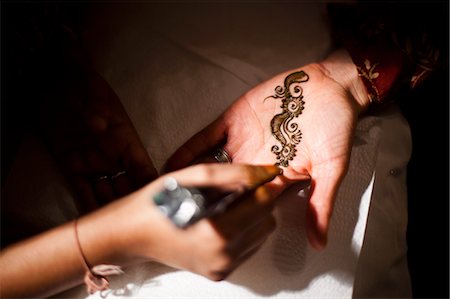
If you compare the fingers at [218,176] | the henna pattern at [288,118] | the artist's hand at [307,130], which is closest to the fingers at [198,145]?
the artist's hand at [307,130]

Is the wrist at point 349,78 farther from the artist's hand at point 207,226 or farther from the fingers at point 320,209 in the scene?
the artist's hand at point 207,226

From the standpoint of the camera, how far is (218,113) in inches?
34.5

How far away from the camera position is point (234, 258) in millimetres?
574

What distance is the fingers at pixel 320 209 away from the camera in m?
0.66

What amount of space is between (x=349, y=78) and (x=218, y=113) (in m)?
0.31

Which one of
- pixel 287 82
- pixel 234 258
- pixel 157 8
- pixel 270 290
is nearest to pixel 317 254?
pixel 270 290

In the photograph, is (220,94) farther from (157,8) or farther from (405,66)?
(405,66)

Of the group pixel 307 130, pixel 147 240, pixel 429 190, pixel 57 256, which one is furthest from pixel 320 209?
pixel 429 190

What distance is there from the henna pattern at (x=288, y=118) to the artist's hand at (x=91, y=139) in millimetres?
266

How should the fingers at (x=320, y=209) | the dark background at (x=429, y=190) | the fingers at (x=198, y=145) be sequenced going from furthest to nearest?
→ the dark background at (x=429, y=190) → the fingers at (x=198, y=145) → the fingers at (x=320, y=209)

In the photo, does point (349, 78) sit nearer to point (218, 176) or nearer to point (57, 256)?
point (218, 176)

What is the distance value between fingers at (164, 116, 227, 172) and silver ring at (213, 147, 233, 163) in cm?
1

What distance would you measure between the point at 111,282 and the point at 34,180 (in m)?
0.25

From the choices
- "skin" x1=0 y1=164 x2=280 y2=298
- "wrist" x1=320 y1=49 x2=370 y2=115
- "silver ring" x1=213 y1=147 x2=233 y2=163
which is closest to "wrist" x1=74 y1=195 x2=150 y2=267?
"skin" x1=0 y1=164 x2=280 y2=298
